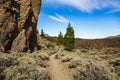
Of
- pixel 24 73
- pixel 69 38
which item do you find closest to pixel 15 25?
pixel 24 73

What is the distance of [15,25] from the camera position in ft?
111

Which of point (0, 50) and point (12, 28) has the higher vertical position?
point (12, 28)

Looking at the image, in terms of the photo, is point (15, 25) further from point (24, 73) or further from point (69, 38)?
point (69, 38)

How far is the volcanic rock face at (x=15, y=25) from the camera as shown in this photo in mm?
32000

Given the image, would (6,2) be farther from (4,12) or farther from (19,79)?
(19,79)

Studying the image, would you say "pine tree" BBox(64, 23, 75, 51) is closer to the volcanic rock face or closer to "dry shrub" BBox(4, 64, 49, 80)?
the volcanic rock face

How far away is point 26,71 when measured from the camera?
18.9 m

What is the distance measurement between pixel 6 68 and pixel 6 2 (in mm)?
16571

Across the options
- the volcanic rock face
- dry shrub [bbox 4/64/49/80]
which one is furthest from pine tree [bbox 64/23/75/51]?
dry shrub [bbox 4/64/49/80]

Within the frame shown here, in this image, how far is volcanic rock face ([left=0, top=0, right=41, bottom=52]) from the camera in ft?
105

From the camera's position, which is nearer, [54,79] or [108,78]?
[54,79]

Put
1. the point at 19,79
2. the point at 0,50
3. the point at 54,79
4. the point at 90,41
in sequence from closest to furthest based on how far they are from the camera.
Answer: the point at 19,79, the point at 54,79, the point at 0,50, the point at 90,41

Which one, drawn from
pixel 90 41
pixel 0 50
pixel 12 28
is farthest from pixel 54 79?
pixel 90 41

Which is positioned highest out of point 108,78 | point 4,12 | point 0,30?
point 4,12
